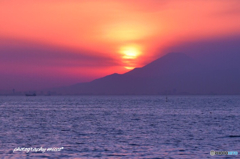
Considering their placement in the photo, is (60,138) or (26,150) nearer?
(26,150)

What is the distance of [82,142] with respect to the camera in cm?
4784

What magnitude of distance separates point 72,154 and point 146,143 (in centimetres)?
1153

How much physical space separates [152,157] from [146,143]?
31.7ft

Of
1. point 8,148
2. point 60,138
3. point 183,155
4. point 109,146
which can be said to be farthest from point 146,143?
point 8,148

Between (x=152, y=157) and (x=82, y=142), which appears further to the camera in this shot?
(x=82, y=142)

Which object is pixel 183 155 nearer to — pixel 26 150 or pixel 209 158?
pixel 209 158

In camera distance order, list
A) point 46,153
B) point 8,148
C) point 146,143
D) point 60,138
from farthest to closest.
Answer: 1. point 60,138
2. point 146,143
3. point 8,148
4. point 46,153

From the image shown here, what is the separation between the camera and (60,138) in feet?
170

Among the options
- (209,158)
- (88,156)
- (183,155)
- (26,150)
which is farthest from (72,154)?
(209,158)

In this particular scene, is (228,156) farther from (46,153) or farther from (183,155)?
(46,153)

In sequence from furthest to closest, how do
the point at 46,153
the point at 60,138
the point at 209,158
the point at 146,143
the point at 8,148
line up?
the point at 60,138
the point at 146,143
the point at 8,148
the point at 46,153
the point at 209,158

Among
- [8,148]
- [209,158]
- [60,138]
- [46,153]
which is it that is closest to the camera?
[209,158]

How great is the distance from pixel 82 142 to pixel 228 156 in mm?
18305

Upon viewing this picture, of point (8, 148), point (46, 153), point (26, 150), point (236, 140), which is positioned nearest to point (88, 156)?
point (46, 153)
